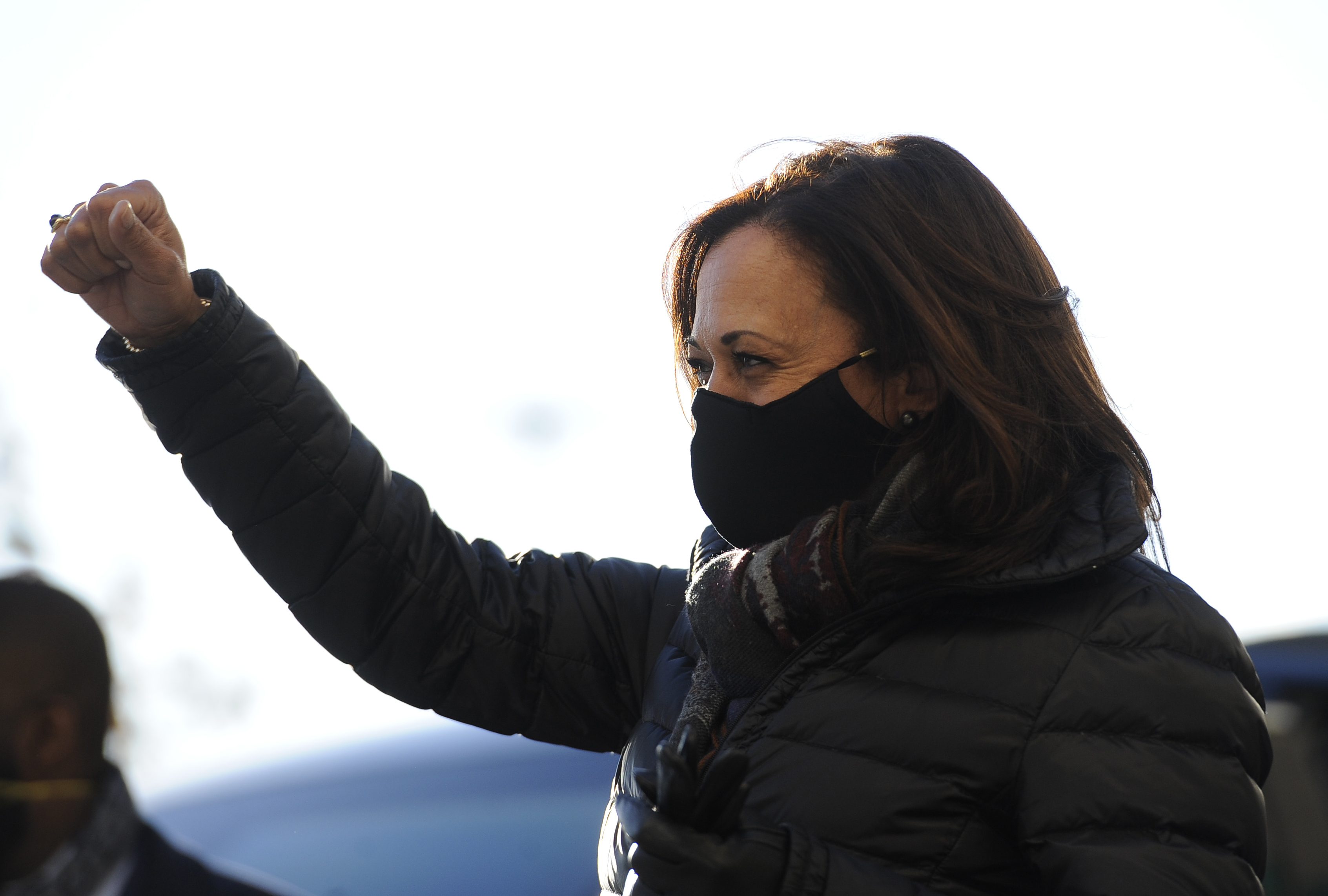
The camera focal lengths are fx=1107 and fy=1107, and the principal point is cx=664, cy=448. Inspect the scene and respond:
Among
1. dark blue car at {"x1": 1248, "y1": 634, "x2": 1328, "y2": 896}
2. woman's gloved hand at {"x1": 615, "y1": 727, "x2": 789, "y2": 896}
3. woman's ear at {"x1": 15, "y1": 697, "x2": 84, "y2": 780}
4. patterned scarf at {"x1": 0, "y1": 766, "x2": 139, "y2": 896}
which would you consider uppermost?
woman's ear at {"x1": 15, "y1": 697, "x2": 84, "y2": 780}

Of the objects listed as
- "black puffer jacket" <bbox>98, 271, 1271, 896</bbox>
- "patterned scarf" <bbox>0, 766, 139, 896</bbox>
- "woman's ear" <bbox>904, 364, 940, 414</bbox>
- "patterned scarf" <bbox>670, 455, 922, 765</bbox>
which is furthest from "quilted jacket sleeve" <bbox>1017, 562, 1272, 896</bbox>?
"patterned scarf" <bbox>0, 766, 139, 896</bbox>

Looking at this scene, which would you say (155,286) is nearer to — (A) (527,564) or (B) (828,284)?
(A) (527,564)

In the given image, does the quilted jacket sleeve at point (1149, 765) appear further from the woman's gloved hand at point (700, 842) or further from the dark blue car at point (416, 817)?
the dark blue car at point (416, 817)

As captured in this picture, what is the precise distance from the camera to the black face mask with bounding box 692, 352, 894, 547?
1.82 metres

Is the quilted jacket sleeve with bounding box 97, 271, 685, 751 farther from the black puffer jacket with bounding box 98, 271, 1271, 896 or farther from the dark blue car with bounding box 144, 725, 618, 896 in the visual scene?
the dark blue car with bounding box 144, 725, 618, 896

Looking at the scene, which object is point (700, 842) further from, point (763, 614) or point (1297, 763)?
point (1297, 763)

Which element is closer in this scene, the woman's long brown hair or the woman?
the woman

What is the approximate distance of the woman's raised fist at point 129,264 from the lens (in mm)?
1310

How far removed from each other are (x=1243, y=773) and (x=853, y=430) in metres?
0.75

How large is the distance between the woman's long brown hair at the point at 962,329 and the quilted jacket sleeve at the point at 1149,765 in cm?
23

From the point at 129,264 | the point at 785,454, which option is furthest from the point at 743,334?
the point at 129,264

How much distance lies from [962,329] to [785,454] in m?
0.35

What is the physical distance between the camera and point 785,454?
183 centimetres

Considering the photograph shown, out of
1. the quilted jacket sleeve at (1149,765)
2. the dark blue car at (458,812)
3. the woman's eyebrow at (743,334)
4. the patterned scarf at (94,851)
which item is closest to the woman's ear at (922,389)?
the woman's eyebrow at (743,334)
